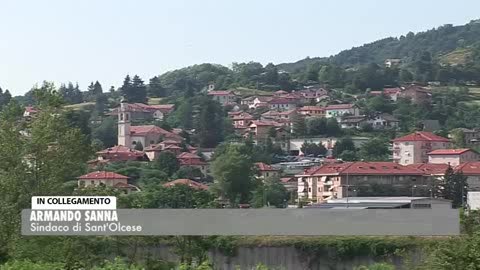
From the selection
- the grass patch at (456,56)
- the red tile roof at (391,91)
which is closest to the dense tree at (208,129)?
the red tile roof at (391,91)

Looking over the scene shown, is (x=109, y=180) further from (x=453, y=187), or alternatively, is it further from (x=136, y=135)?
(x=136, y=135)

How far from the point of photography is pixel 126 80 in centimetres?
8750

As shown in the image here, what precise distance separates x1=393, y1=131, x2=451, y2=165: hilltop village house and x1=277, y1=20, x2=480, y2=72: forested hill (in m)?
78.4

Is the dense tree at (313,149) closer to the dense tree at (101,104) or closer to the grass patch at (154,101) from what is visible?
the dense tree at (101,104)

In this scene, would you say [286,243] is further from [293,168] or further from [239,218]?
[293,168]

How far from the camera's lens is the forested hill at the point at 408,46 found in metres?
140

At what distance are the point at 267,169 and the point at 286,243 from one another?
74.6 ft

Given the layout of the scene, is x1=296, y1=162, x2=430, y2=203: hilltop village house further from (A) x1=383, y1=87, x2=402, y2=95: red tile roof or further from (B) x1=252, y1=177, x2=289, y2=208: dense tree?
(A) x1=383, y1=87, x2=402, y2=95: red tile roof

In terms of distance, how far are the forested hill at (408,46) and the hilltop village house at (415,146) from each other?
257ft

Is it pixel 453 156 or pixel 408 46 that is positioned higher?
pixel 408 46

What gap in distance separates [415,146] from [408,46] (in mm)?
96802

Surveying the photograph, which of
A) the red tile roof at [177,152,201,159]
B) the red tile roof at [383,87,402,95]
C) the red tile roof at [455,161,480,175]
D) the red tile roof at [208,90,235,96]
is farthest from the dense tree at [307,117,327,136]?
the red tile roof at [208,90,235,96]

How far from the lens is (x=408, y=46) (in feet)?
492

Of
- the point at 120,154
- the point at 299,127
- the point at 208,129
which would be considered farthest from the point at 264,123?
the point at 120,154
